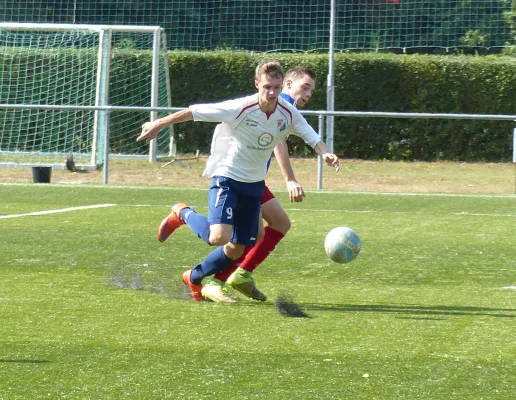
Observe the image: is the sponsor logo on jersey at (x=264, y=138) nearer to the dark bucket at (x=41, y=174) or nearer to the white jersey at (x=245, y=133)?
the white jersey at (x=245, y=133)

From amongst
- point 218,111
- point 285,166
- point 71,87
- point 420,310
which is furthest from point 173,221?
point 71,87

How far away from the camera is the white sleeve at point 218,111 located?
6.87 meters

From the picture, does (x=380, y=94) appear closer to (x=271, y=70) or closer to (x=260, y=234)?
(x=260, y=234)

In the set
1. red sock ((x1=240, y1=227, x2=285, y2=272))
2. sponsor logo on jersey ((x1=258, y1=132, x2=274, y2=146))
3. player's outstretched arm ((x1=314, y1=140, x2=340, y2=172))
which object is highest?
sponsor logo on jersey ((x1=258, y1=132, x2=274, y2=146))

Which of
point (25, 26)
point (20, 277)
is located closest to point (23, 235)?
point (20, 277)

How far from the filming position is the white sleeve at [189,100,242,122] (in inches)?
270

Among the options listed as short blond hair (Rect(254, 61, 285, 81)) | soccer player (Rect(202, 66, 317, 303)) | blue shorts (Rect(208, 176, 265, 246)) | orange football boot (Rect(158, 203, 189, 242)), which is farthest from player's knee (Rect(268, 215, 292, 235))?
short blond hair (Rect(254, 61, 285, 81))

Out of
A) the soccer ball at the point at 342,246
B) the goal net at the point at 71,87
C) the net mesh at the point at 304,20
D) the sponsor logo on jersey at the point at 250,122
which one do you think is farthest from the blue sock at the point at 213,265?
the net mesh at the point at 304,20

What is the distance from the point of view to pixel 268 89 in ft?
22.4

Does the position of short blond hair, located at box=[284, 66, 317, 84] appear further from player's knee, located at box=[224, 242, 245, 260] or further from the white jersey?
player's knee, located at box=[224, 242, 245, 260]

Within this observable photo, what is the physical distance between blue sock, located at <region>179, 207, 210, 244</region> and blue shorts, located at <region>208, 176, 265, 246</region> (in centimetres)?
16

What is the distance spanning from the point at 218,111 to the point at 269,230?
3.33 feet

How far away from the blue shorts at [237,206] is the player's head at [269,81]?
1.90ft

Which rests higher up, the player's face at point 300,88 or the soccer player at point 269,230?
the player's face at point 300,88
